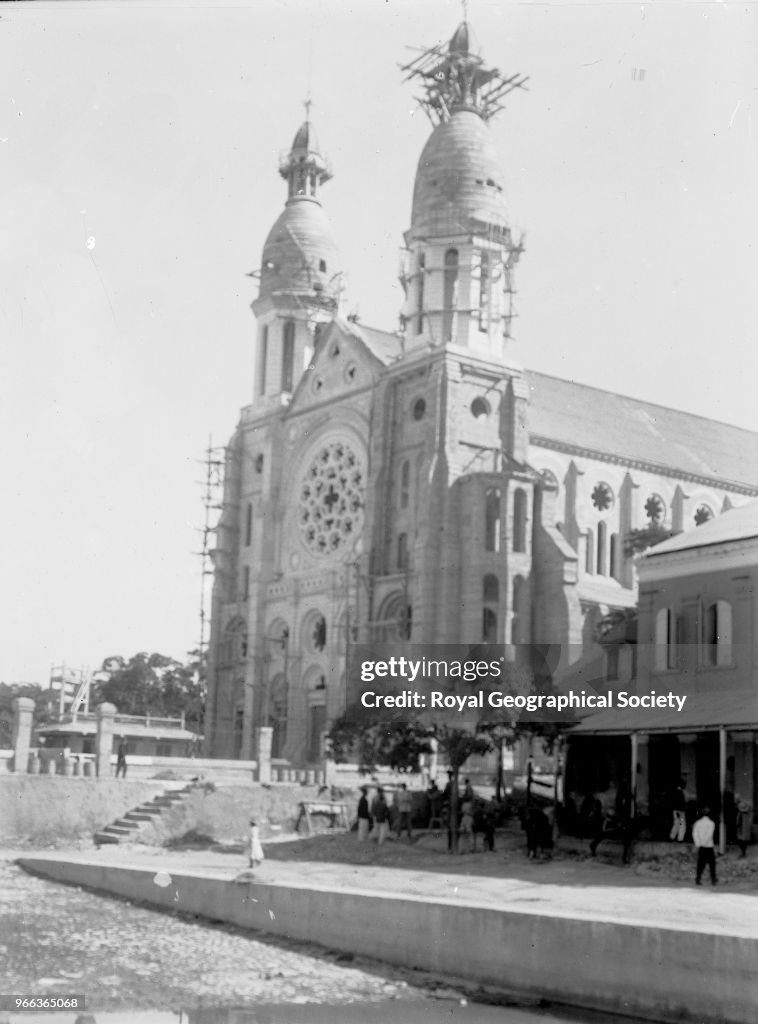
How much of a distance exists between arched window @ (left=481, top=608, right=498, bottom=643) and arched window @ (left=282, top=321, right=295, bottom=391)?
54.1 ft

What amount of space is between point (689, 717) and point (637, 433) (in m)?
39.2

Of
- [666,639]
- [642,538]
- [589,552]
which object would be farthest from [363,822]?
[589,552]

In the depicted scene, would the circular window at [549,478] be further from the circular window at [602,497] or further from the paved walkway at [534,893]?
the paved walkway at [534,893]

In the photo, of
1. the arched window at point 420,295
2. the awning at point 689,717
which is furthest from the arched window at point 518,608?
the awning at point 689,717

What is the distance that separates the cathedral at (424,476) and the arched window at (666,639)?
Result: 1805 centimetres

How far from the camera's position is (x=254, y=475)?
62.1 metres

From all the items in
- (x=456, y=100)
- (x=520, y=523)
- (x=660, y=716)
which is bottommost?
(x=660, y=716)

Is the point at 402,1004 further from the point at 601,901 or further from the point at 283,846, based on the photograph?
the point at 283,846

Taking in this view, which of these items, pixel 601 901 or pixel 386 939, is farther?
pixel 601 901

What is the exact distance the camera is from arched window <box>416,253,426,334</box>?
5497 cm

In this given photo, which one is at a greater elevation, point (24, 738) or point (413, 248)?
point (413, 248)

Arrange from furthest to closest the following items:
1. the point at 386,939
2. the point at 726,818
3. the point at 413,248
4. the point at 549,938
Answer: the point at 413,248 → the point at 726,818 → the point at 386,939 → the point at 549,938

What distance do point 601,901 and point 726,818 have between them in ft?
17.0

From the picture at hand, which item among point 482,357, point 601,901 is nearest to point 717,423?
point 482,357
